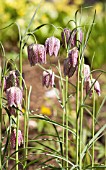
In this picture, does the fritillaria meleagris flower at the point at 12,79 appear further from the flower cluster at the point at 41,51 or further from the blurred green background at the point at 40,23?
the blurred green background at the point at 40,23

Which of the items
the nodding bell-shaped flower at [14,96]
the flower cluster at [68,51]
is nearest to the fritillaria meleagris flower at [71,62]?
the flower cluster at [68,51]

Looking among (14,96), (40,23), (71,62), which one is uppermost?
(40,23)

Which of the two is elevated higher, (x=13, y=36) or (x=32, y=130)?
(x=13, y=36)

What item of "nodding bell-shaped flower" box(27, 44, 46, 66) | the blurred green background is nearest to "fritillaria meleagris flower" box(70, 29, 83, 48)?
"nodding bell-shaped flower" box(27, 44, 46, 66)

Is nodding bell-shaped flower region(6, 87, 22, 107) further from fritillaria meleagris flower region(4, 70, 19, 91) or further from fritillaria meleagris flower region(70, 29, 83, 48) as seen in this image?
fritillaria meleagris flower region(70, 29, 83, 48)

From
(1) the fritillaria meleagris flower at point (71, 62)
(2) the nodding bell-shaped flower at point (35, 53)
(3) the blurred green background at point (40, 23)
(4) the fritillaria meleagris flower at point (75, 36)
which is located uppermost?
(3) the blurred green background at point (40, 23)

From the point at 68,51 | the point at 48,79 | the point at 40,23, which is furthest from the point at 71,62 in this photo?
the point at 40,23

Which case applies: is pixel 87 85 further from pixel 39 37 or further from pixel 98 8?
pixel 98 8

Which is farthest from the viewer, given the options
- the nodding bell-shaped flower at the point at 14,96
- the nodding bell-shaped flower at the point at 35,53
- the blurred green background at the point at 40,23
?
the blurred green background at the point at 40,23

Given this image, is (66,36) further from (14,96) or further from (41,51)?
(14,96)

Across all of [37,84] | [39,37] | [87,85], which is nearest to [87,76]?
[87,85]

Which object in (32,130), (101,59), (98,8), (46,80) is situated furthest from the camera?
(98,8)
